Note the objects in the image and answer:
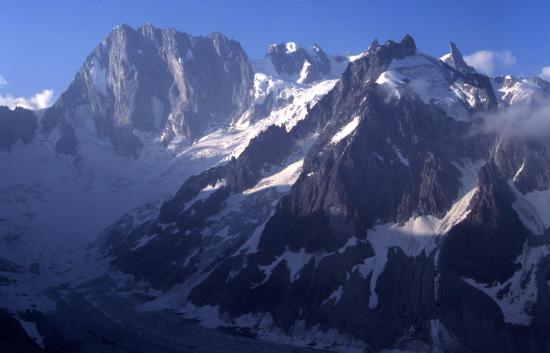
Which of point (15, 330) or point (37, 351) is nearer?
point (37, 351)
